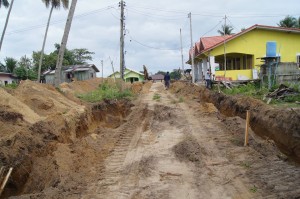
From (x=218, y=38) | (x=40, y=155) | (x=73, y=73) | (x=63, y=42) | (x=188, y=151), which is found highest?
(x=218, y=38)

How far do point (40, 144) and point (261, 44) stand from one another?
23400 millimetres

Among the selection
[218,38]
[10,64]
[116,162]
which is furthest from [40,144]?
[10,64]

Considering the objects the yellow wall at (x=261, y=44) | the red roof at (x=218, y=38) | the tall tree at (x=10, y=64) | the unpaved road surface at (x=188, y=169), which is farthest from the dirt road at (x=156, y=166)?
the tall tree at (x=10, y=64)

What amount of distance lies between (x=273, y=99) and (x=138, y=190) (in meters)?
9.68

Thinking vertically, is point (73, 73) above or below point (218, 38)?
below

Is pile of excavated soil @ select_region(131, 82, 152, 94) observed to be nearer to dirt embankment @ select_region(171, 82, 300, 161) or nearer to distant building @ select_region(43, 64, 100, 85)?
distant building @ select_region(43, 64, 100, 85)

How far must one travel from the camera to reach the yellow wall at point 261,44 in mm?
29031

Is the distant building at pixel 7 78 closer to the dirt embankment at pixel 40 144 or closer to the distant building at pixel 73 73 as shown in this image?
the distant building at pixel 73 73

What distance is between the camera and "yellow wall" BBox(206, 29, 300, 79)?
29.0 m

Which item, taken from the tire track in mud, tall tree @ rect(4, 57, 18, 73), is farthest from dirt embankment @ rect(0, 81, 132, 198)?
tall tree @ rect(4, 57, 18, 73)

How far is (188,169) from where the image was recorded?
9.02m

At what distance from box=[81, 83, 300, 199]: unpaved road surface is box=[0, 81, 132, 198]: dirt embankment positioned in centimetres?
80

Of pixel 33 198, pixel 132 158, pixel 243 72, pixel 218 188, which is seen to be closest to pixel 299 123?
pixel 218 188

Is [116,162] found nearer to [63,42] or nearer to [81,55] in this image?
[63,42]
